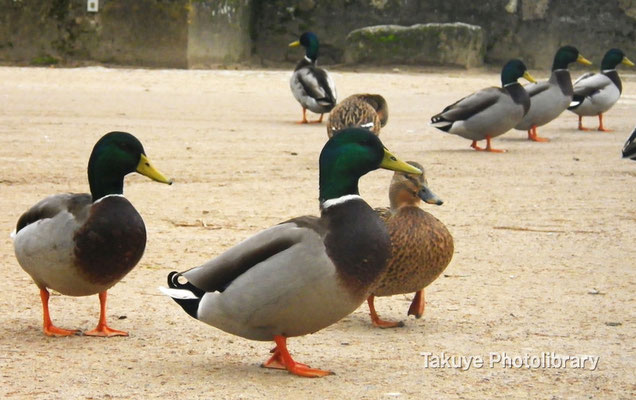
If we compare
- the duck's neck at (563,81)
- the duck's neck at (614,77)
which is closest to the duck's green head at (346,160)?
the duck's neck at (563,81)

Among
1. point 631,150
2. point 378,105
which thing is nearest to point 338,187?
point 631,150

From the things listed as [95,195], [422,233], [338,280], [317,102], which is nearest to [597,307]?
[422,233]

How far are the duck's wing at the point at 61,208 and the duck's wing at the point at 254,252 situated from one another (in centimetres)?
75

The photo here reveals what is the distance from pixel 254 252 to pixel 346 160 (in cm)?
48

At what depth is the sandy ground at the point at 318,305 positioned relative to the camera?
3.97m

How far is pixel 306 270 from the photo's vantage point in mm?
3826

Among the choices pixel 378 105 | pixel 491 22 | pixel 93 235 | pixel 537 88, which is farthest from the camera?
pixel 491 22

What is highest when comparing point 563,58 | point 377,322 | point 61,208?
point 563,58

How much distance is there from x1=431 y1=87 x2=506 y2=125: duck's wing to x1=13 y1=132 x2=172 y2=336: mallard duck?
658 centimetres

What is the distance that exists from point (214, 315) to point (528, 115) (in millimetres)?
8494

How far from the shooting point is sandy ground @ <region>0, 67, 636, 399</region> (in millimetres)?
3971

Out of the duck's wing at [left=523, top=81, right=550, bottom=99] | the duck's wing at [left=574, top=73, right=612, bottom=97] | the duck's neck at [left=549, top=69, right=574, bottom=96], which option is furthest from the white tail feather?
the duck's wing at [left=574, top=73, right=612, bottom=97]

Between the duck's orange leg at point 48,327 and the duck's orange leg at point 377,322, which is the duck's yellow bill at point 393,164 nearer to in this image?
the duck's orange leg at point 377,322

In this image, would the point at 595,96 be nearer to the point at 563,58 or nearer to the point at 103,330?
the point at 563,58
